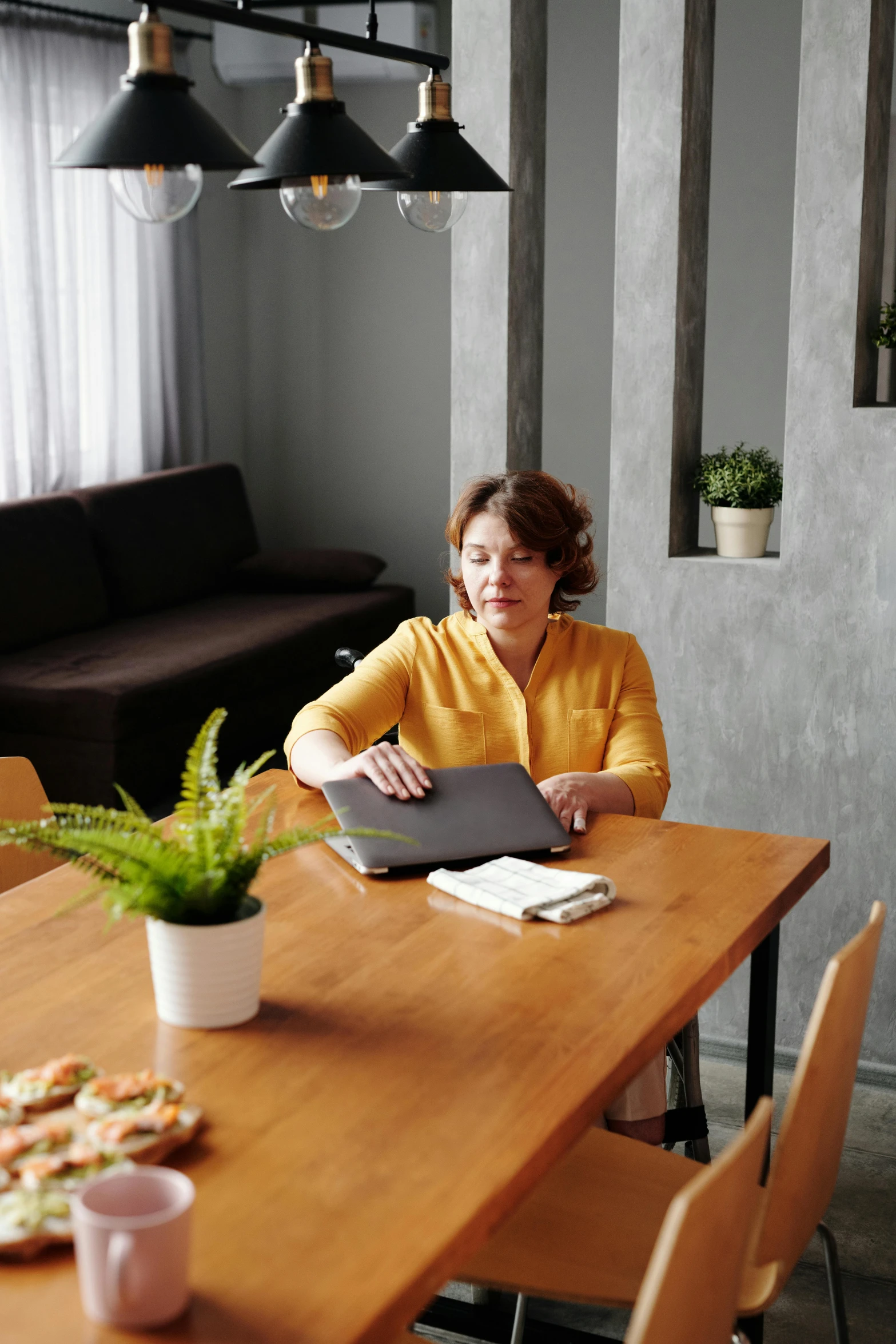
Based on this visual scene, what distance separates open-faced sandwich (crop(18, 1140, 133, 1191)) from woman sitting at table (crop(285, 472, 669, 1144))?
42.7 inches

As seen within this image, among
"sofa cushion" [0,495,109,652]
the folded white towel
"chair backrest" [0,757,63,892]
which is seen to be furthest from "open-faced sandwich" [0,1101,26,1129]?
"sofa cushion" [0,495,109,652]

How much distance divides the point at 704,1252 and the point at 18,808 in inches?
53.0

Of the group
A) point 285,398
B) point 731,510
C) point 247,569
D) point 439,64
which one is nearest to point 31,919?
point 439,64

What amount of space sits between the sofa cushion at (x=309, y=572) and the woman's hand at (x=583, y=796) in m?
3.56

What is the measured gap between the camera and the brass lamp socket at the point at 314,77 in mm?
1574

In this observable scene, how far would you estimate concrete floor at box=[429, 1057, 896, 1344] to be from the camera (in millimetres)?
2039

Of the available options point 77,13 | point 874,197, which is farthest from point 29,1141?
point 77,13

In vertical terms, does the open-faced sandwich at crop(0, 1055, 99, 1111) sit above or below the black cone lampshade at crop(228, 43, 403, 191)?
below

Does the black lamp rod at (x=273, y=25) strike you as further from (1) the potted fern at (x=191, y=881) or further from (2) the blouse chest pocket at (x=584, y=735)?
(2) the blouse chest pocket at (x=584, y=735)

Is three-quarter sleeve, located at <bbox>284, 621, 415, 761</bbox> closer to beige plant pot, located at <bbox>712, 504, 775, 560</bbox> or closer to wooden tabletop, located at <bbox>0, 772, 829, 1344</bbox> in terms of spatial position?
wooden tabletop, located at <bbox>0, 772, 829, 1344</bbox>

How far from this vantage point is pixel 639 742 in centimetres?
222

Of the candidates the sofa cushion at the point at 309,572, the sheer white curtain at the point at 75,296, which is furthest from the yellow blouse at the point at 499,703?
the sofa cushion at the point at 309,572

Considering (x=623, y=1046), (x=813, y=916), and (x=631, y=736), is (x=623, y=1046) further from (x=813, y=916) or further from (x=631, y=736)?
(x=813, y=916)

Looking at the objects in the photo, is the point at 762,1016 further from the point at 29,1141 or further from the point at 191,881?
the point at 29,1141
